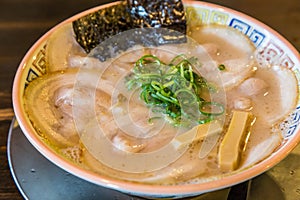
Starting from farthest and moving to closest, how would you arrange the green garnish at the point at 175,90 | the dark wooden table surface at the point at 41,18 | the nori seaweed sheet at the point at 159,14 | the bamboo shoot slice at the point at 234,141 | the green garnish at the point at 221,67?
the dark wooden table surface at the point at 41,18 → the nori seaweed sheet at the point at 159,14 → the green garnish at the point at 221,67 → the green garnish at the point at 175,90 → the bamboo shoot slice at the point at 234,141

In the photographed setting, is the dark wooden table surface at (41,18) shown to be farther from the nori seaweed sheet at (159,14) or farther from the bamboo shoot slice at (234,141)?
the bamboo shoot slice at (234,141)

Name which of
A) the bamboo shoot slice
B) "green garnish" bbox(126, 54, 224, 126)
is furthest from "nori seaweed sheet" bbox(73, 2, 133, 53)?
the bamboo shoot slice

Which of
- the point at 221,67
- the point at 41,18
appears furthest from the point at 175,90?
the point at 41,18

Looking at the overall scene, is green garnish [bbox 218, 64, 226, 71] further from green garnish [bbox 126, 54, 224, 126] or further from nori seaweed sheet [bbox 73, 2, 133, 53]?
nori seaweed sheet [bbox 73, 2, 133, 53]

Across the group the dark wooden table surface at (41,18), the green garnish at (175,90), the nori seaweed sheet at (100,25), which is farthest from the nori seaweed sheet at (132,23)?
Result: the dark wooden table surface at (41,18)

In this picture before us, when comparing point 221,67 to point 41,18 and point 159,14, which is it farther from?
point 41,18

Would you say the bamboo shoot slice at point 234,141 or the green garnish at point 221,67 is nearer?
the bamboo shoot slice at point 234,141
